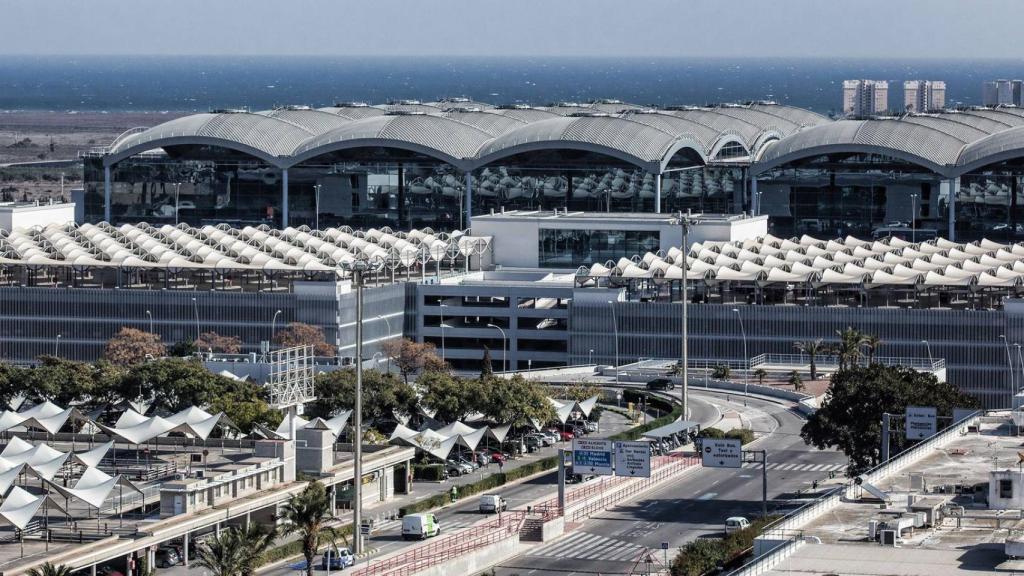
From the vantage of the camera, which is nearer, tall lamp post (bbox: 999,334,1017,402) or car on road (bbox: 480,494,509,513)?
car on road (bbox: 480,494,509,513)

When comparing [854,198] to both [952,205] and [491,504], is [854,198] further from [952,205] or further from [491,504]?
[491,504]

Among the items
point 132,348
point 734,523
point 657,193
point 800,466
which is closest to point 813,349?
point 800,466

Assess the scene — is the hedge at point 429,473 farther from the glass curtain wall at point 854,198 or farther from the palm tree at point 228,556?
the glass curtain wall at point 854,198

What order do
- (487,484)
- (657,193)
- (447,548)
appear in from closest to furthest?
(447,548) < (487,484) < (657,193)

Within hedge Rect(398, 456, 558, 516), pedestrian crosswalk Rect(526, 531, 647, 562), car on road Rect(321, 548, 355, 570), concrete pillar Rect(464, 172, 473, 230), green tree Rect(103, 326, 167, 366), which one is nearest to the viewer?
car on road Rect(321, 548, 355, 570)

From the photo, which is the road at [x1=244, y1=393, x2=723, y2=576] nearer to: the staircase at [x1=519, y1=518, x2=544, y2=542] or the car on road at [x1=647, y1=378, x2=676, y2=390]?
the staircase at [x1=519, y1=518, x2=544, y2=542]

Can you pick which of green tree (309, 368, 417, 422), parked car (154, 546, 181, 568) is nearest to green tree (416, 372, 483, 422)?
Result: green tree (309, 368, 417, 422)

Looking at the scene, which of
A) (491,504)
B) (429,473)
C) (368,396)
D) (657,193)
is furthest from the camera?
(657,193)

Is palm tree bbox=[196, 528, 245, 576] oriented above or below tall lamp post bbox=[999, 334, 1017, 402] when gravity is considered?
below
